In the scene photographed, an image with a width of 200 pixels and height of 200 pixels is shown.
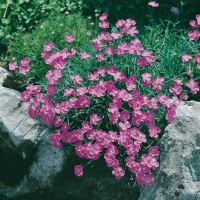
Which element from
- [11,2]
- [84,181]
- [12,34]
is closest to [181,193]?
[84,181]

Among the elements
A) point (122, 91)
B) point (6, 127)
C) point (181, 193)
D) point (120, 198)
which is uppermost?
point (122, 91)

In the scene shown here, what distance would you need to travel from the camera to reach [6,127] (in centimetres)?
402

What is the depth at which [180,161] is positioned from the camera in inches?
142

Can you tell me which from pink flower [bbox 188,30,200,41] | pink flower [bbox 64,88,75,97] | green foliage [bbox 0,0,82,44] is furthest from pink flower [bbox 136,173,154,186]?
green foliage [bbox 0,0,82,44]

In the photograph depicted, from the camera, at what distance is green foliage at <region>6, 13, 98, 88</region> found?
4641 mm

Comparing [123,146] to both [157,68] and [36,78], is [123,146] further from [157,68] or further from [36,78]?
[36,78]

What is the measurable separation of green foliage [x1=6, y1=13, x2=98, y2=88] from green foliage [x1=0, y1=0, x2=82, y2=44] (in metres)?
0.19

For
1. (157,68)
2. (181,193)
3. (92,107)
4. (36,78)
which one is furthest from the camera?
(36,78)

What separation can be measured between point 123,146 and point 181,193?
0.60 m

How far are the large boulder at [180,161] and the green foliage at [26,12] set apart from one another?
7.04ft

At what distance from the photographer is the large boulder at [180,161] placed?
A: 11.8 feet

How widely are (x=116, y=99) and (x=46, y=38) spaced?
1357 millimetres

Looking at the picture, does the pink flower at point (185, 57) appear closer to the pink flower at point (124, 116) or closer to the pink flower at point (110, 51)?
the pink flower at point (110, 51)

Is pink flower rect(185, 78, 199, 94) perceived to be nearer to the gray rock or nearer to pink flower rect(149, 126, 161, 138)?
pink flower rect(149, 126, 161, 138)
